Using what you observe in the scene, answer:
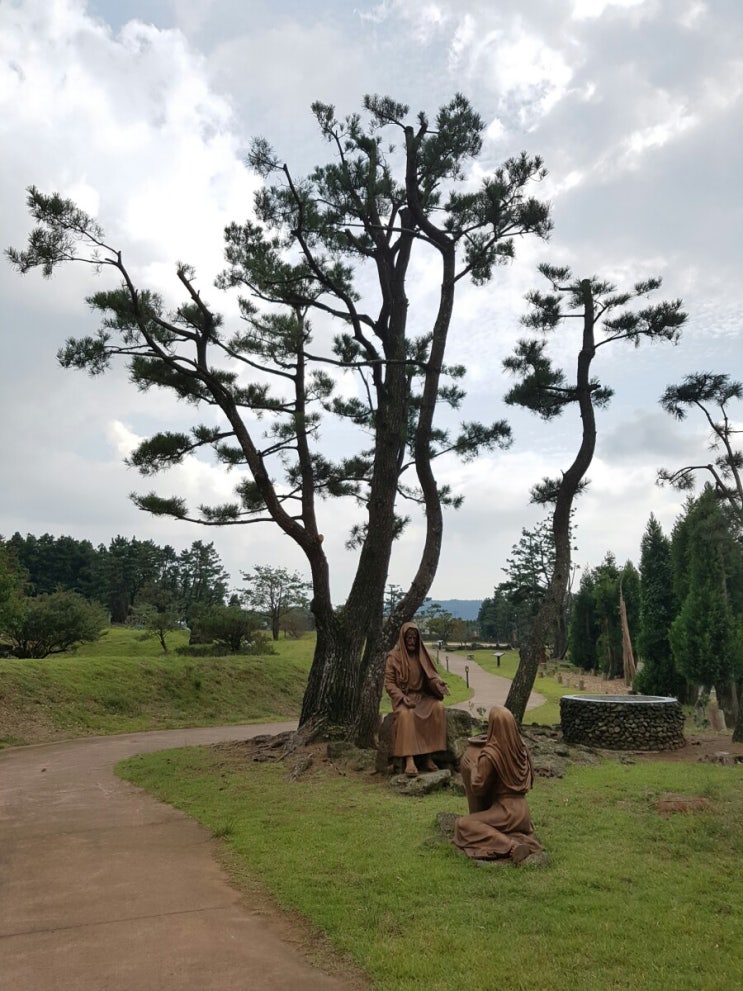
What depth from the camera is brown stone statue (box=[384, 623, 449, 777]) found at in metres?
8.31

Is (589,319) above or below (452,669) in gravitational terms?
above

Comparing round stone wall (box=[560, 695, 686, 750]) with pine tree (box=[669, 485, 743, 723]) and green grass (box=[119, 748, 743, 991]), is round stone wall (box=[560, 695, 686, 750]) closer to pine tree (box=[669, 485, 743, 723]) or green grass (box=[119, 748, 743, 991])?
green grass (box=[119, 748, 743, 991])

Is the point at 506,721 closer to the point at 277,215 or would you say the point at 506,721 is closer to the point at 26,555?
the point at 277,215

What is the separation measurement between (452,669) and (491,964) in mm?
34528

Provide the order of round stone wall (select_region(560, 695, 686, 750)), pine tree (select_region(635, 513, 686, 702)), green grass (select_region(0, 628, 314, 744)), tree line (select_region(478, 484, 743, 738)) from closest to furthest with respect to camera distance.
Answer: round stone wall (select_region(560, 695, 686, 750))
green grass (select_region(0, 628, 314, 744))
tree line (select_region(478, 484, 743, 738))
pine tree (select_region(635, 513, 686, 702))

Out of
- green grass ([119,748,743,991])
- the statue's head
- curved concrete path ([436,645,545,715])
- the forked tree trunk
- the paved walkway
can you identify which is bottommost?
curved concrete path ([436,645,545,715])

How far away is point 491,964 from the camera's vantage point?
333 centimetres

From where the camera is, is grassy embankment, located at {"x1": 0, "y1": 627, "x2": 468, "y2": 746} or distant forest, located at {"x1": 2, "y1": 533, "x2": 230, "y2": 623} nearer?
grassy embankment, located at {"x1": 0, "y1": 627, "x2": 468, "y2": 746}

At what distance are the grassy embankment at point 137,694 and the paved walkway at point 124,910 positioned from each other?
6.51 metres

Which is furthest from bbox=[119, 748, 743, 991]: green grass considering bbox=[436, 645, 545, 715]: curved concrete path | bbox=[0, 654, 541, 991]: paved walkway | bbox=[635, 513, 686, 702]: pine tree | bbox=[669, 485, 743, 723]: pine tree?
bbox=[635, 513, 686, 702]: pine tree

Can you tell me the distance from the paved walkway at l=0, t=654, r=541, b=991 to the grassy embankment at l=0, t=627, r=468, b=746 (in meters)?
6.51

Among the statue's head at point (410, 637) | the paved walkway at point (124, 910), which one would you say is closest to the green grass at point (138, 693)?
the paved walkway at point (124, 910)

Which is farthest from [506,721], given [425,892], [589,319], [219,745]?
[589,319]

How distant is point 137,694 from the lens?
54.4 feet
